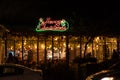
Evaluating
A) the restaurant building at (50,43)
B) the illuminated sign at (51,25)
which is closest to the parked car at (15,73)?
the restaurant building at (50,43)

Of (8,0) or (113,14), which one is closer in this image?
(8,0)

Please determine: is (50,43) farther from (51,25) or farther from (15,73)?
(15,73)

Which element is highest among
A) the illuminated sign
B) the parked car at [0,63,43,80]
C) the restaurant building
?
the illuminated sign

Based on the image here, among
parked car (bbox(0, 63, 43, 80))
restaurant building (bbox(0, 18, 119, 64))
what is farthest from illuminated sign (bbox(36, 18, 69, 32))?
parked car (bbox(0, 63, 43, 80))

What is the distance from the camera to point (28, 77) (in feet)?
49.4

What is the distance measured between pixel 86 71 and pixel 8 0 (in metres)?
17.4

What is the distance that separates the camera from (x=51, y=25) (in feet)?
85.1

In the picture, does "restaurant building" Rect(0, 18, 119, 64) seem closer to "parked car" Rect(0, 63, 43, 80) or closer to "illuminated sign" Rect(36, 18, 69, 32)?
"illuminated sign" Rect(36, 18, 69, 32)

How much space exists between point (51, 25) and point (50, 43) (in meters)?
2.22

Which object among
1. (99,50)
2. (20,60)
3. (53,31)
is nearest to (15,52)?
(20,60)

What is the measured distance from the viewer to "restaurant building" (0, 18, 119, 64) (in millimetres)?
25609

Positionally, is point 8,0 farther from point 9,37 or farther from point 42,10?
point 9,37

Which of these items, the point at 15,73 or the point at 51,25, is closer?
the point at 15,73

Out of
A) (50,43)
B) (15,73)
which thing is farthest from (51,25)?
(15,73)
